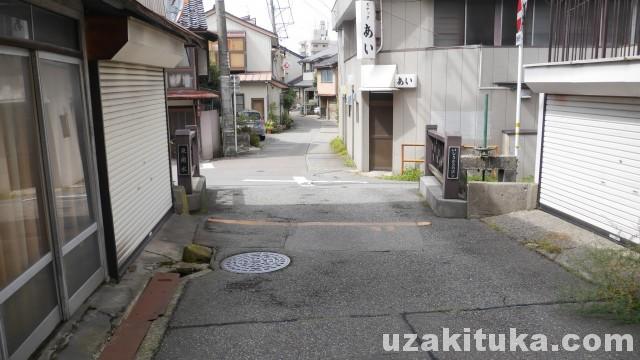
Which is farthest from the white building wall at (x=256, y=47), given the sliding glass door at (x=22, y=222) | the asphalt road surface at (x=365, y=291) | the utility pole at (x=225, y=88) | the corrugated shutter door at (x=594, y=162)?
the sliding glass door at (x=22, y=222)

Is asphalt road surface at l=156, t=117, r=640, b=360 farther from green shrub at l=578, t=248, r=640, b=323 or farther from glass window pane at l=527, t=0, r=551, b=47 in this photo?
glass window pane at l=527, t=0, r=551, b=47

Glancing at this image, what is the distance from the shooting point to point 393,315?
557cm

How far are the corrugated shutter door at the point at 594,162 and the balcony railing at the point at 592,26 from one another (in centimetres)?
74

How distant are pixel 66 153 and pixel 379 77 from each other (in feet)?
Result: 43.0

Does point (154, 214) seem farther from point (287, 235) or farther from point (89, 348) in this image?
point (89, 348)

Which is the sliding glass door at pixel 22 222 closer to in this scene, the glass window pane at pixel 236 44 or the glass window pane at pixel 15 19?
the glass window pane at pixel 15 19

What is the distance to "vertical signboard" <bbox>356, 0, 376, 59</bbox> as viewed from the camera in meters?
16.8

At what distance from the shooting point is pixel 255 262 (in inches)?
296

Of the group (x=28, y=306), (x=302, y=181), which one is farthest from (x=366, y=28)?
(x=28, y=306)

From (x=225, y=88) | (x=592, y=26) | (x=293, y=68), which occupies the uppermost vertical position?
(x=293, y=68)

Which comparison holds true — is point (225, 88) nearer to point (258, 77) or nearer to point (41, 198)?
point (258, 77)

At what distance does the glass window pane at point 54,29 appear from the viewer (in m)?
4.65

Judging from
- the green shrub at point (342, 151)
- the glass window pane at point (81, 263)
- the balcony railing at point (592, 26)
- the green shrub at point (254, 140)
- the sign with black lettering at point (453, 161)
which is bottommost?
the green shrub at point (342, 151)

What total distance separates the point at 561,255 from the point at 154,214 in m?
5.85
